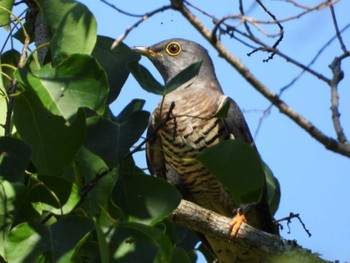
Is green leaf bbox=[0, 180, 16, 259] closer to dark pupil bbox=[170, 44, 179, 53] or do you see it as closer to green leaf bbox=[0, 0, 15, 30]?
green leaf bbox=[0, 0, 15, 30]

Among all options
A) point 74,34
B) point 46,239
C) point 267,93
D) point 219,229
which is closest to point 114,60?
point 74,34

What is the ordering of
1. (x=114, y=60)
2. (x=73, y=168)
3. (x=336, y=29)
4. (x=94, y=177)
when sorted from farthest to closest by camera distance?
1. (x=114, y=60)
2. (x=73, y=168)
3. (x=94, y=177)
4. (x=336, y=29)

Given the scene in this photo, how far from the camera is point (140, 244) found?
2943 millimetres

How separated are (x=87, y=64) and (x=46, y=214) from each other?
630mm

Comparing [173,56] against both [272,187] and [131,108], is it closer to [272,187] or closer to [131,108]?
[272,187]

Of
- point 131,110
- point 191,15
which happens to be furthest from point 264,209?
point 191,15

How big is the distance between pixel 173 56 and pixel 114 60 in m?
2.19

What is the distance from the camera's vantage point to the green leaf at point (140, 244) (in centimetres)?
293

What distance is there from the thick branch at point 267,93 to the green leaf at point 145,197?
98 centimetres

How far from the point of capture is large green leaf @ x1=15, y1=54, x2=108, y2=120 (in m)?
3.09

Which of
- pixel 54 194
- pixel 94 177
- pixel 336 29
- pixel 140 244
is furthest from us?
pixel 94 177

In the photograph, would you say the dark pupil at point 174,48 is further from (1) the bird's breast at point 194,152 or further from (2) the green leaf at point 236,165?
(2) the green leaf at point 236,165

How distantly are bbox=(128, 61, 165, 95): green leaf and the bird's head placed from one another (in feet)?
7.90

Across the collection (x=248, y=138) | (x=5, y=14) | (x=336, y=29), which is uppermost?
(x=336, y=29)
